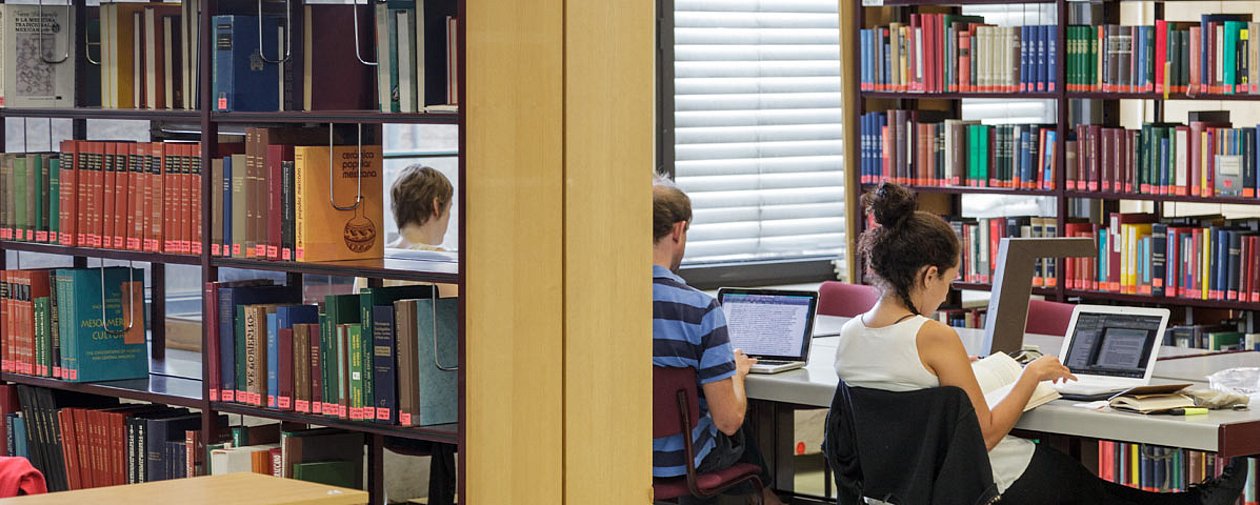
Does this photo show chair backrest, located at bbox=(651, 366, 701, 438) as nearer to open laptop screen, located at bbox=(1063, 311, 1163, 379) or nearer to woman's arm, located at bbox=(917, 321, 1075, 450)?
woman's arm, located at bbox=(917, 321, 1075, 450)

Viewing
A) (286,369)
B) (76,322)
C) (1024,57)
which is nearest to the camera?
(286,369)

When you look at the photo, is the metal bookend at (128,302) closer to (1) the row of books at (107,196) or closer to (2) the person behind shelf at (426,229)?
(1) the row of books at (107,196)

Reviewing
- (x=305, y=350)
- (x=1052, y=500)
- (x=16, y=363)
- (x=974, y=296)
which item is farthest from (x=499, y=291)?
(x=974, y=296)

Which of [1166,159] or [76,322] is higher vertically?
[1166,159]

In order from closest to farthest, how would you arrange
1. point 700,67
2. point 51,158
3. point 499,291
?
point 499,291 → point 51,158 → point 700,67

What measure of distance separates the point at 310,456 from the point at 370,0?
3.64 ft

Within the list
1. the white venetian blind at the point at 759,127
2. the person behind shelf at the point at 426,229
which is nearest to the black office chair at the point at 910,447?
the person behind shelf at the point at 426,229

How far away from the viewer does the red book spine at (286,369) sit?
13.2 feet

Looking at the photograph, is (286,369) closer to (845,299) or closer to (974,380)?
(974,380)

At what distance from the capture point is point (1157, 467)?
20.0 feet

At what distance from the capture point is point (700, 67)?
7.09 metres

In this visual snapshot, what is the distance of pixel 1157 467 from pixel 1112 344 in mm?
2119

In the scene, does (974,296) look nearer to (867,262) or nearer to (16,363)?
(867,262)

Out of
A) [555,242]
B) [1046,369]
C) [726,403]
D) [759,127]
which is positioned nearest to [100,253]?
[555,242]
